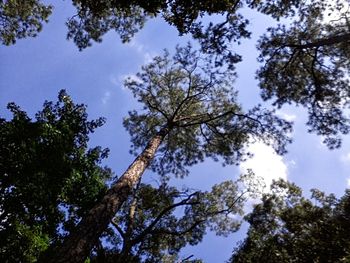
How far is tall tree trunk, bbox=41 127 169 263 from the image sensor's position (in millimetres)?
6586

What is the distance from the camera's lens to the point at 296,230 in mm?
13484

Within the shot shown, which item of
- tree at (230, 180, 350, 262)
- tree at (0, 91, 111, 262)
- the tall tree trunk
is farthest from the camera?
tree at (230, 180, 350, 262)

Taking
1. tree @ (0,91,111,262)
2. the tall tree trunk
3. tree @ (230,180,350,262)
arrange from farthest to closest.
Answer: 1. tree @ (230,180,350,262)
2. tree @ (0,91,111,262)
3. the tall tree trunk

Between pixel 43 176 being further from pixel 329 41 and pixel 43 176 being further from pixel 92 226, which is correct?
pixel 329 41

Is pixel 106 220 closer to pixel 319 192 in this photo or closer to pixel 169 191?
pixel 169 191

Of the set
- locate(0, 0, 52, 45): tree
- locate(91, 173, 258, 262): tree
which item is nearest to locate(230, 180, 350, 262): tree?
locate(91, 173, 258, 262): tree

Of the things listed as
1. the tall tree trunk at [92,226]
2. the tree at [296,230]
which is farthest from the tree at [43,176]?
the tree at [296,230]

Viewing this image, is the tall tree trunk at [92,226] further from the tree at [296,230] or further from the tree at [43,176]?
the tree at [296,230]

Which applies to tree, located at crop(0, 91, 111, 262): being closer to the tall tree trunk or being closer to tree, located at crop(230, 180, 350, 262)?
the tall tree trunk

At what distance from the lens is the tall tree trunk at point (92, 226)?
6586 mm

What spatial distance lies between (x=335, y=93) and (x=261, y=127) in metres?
2.87

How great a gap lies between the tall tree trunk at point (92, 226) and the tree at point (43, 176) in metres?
1.35

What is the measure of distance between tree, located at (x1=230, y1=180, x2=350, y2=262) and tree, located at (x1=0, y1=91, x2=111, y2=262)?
6.97 metres

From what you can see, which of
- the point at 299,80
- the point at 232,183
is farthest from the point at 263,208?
the point at 299,80
